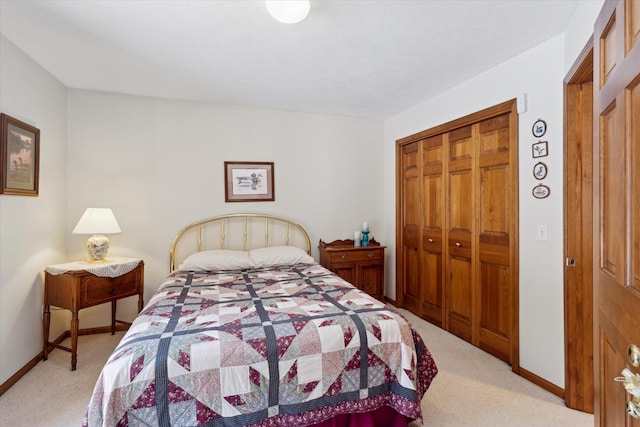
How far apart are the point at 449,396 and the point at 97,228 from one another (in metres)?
3.17

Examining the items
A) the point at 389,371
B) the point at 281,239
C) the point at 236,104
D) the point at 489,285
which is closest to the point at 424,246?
the point at 489,285

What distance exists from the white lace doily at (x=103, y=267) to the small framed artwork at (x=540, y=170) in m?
3.46

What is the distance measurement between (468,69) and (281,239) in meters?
2.59

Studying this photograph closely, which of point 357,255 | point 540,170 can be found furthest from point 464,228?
point 357,255

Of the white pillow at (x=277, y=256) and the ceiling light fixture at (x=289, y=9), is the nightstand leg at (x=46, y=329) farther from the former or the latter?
the ceiling light fixture at (x=289, y=9)

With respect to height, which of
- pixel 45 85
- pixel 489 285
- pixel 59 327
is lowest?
pixel 59 327

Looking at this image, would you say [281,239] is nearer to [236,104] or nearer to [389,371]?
[236,104]

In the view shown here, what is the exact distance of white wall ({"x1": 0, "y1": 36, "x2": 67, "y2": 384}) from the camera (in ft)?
7.75

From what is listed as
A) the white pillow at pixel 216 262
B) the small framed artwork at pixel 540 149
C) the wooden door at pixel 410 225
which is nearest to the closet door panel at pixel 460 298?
the wooden door at pixel 410 225

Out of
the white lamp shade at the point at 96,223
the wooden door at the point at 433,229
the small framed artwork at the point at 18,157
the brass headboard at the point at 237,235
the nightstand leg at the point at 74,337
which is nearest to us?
the small framed artwork at the point at 18,157

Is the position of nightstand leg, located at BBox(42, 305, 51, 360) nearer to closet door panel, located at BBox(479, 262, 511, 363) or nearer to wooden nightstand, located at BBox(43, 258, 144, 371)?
wooden nightstand, located at BBox(43, 258, 144, 371)

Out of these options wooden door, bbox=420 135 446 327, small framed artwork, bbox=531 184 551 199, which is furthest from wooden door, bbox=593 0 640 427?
wooden door, bbox=420 135 446 327

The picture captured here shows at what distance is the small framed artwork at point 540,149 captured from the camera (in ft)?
7.70

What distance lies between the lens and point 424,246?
373cm
